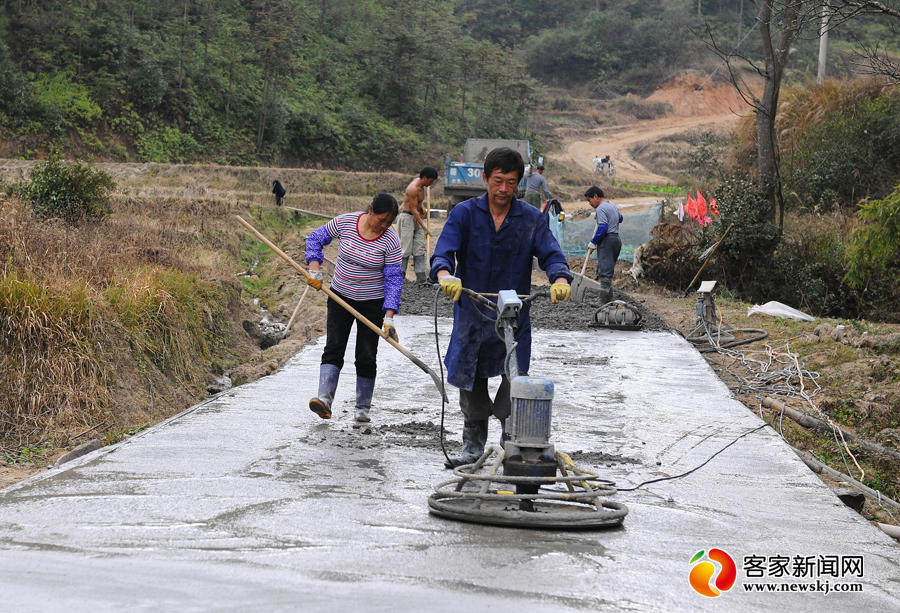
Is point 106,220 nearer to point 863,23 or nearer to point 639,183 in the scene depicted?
point 639,183

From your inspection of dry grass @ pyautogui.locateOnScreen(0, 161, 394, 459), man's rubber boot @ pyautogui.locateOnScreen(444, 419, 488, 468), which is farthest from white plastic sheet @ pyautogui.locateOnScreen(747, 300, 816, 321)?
man's rubber boot @ pyautogui.locateOnScreen(444, 419, 488, 468)

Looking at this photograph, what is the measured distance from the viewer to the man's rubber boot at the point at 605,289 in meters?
13.5

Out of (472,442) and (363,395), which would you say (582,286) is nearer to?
(363,395)

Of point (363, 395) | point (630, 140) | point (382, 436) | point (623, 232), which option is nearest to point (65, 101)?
point (623, 232)

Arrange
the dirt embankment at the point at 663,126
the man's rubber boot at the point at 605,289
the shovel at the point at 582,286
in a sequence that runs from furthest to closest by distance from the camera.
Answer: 1. the dirt embankment at the point at 663,126
2. the shovel at the point at 582,286
3. the man's rubber boot at the point at 605,289

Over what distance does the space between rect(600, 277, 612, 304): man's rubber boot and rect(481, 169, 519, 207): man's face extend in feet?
29.2

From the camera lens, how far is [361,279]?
21.1 ft

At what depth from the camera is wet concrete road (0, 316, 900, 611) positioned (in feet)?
10.3

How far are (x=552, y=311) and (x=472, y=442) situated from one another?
27.4 feet

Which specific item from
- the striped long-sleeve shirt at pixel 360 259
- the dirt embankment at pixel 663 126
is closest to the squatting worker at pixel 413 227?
the striped long-sleeve shirt at pixel 360 259

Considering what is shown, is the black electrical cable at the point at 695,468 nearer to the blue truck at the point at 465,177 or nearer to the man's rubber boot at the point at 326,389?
the man's rubber boot at the point at 326,389

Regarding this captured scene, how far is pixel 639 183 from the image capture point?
143 feet

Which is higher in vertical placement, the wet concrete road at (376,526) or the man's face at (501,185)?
the man's face at (501,185)

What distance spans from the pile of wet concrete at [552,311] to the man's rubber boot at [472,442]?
611 centimetres
